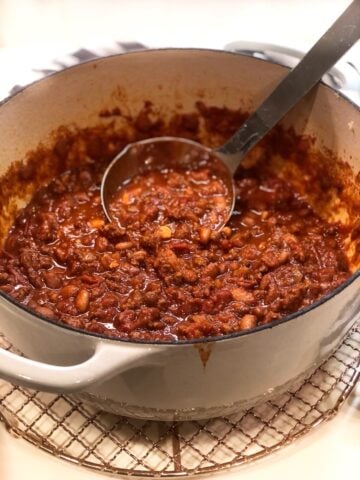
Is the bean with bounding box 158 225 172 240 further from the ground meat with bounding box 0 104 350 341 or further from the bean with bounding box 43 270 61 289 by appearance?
the bean with bounding box 43 270 61 289

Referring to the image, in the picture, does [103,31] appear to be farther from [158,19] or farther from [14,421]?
[14,421]

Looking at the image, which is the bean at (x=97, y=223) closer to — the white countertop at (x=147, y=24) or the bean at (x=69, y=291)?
the bean at (x=69, y=291)

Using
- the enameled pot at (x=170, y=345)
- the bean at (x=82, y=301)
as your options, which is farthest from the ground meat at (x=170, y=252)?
the enameled pot at (x=170, y=345)

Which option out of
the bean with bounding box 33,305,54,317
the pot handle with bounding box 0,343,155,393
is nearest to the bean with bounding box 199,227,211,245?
the bean with bounding box 33,305,54,317

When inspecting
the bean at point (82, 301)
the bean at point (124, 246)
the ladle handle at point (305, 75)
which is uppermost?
the ladle handle at point (305, 75)

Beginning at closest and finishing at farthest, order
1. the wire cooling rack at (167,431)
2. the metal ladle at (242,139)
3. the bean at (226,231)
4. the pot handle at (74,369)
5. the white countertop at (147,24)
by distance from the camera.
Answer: the pot handle at (74,369), the wire cooling rack at (167,431), the metal ladle at (242,139), the bean at (226,231), the white countertop at (147,24)
